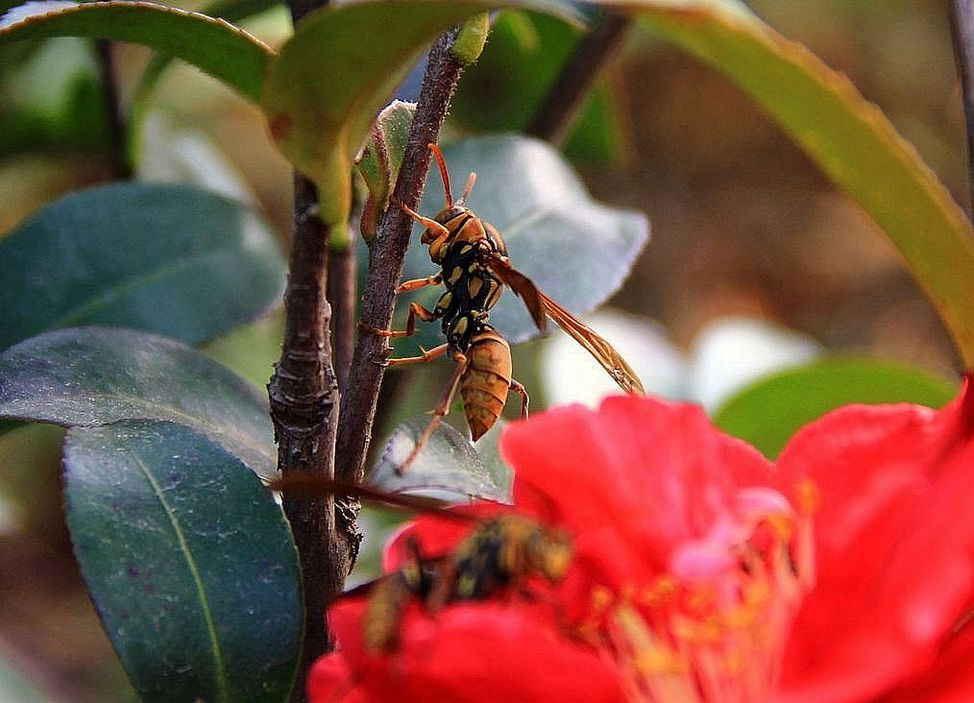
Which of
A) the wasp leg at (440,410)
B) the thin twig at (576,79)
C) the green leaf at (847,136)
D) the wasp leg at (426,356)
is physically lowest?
the wasp leg at (426,356)

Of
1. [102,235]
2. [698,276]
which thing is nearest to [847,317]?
[698,276]

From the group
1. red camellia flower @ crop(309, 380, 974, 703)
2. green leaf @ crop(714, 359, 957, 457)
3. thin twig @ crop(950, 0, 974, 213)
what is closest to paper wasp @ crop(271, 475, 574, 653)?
red camellia flower @ crop(309, 380, 974, 703)

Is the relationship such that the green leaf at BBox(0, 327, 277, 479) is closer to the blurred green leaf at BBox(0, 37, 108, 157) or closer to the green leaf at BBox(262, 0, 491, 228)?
the green leaf at BBox(262, 0, 491, 228)

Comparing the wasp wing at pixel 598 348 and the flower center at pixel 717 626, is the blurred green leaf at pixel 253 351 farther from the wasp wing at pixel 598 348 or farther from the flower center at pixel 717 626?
the flower center at pixel 717 626

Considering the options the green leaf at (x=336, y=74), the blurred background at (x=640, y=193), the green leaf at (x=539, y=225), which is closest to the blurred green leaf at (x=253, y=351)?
the blurred background at (x=640, y=193)

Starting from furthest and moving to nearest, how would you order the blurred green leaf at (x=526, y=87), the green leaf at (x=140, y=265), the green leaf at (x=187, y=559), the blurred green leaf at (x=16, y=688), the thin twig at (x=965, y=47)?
the blurred green leaf at (x=526, y=87)
the blurred green leaf at (x=16, y=688)
the green leaf at (x=140, y=265)
the thin twig at (x=965, y=47)
the green leaf at (x=187, y=559)

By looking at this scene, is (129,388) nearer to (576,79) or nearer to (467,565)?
(467,565)

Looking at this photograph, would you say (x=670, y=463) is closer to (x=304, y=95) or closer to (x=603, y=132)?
(x=304, y=95)

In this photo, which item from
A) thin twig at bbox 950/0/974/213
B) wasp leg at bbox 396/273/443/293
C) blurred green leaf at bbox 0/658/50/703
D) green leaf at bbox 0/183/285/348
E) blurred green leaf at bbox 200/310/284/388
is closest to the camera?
thin twig at bbox 950/0/974/213
